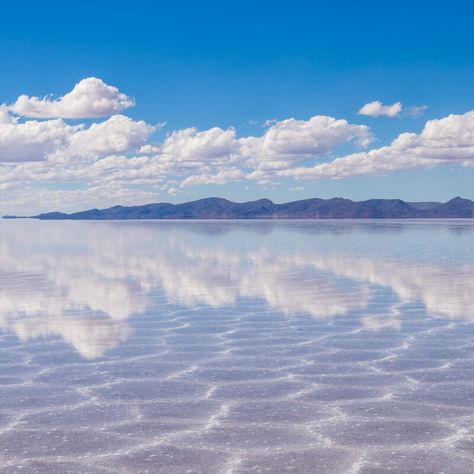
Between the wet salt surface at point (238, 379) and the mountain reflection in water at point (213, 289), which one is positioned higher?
the mountain reflection in water at point (213, 289)

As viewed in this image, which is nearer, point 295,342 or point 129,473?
point 129,473

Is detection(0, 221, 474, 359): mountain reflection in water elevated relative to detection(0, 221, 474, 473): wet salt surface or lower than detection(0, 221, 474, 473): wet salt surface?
elevated

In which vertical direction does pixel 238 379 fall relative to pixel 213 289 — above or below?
below

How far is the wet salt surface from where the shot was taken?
7.16 meters

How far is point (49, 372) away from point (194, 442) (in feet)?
12.9

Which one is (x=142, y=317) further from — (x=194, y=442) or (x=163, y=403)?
(x=194, y=442)

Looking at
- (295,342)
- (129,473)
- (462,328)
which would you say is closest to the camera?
(129,473)

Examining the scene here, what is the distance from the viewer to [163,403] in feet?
29.6

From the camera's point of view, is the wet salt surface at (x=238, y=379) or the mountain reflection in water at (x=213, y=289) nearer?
the wet salt surface at (x=238, y=379)

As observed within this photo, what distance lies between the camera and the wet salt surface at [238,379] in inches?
282

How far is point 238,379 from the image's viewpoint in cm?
1027

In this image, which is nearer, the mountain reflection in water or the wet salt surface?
the wet salt surface

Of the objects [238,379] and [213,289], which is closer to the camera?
[238,379]

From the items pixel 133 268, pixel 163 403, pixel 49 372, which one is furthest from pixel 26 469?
pixel 133 268
